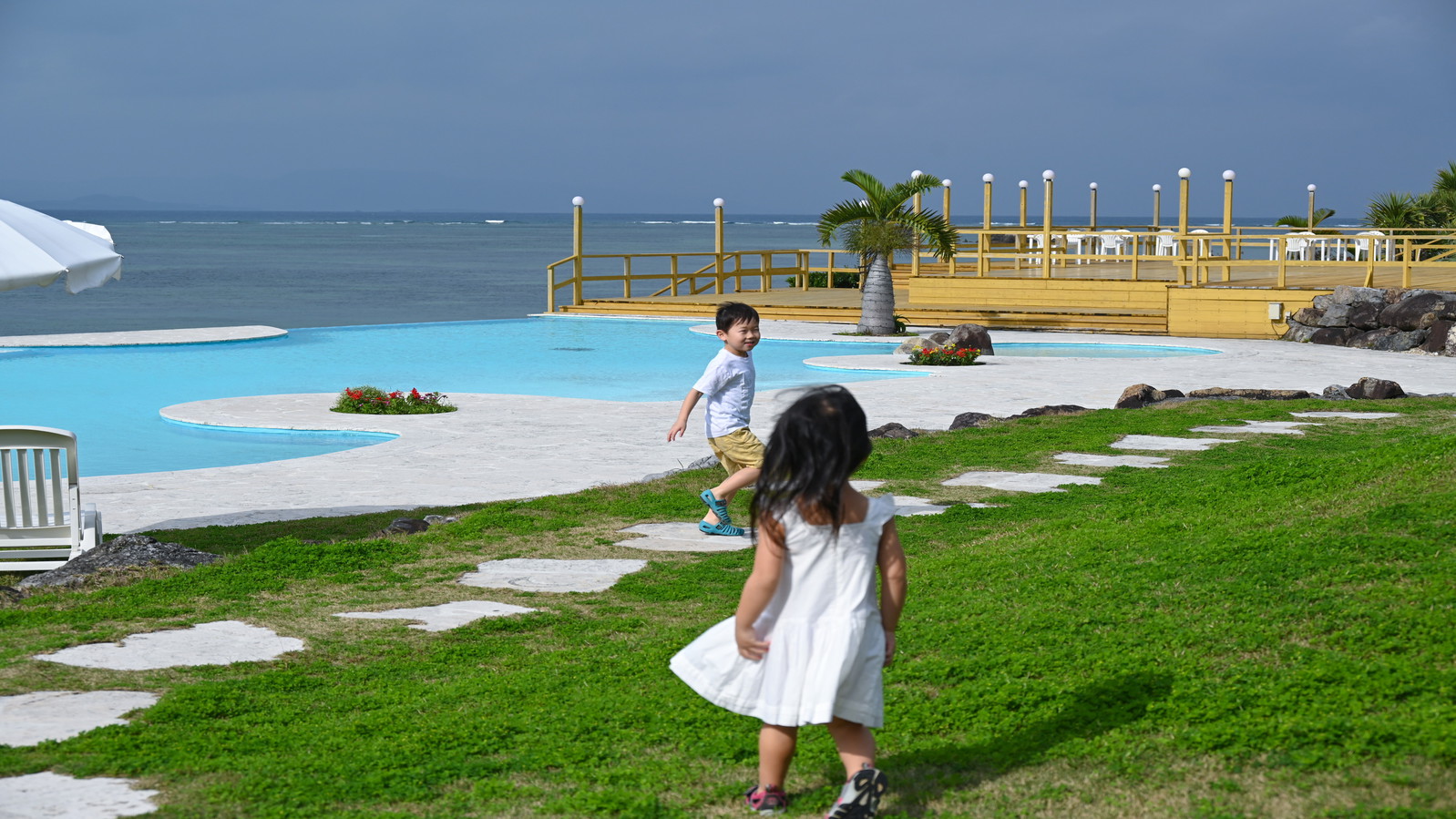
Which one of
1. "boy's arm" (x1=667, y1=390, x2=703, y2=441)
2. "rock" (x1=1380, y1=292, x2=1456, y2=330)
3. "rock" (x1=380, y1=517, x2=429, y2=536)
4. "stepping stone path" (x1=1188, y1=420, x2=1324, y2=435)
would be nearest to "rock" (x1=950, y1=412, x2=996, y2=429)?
"stepping stone path" (x1=1188, y1=420, x2=1324, y2=435)

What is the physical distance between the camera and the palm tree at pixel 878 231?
24.5 meters

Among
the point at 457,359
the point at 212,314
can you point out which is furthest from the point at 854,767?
the point at 212,314

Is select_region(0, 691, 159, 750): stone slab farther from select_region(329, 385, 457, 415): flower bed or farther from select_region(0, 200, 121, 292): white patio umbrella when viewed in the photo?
Answer: select_region(329, 385, 457, 415): flower bed

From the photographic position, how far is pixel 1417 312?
2138 cm

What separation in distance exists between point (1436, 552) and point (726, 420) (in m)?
3.34

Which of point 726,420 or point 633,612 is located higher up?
point 726,420

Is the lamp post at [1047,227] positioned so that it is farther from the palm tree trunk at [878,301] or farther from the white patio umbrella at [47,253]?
the white patio umbrella at [47,253]

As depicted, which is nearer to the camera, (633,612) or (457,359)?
(633,612)

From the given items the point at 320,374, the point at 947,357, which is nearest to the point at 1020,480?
the point at 947,357

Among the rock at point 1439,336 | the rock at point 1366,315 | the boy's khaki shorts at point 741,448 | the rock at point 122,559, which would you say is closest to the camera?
the rock at point 122,559

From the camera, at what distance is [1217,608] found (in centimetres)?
470

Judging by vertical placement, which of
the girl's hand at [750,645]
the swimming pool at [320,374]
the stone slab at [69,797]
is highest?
the girl's hand at [750,645]

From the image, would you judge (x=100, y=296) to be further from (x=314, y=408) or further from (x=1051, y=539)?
(x=1051, y=539)

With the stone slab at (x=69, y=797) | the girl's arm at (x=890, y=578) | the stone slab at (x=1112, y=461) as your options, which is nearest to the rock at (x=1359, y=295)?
the stone slab at (x=1112, y=461)
